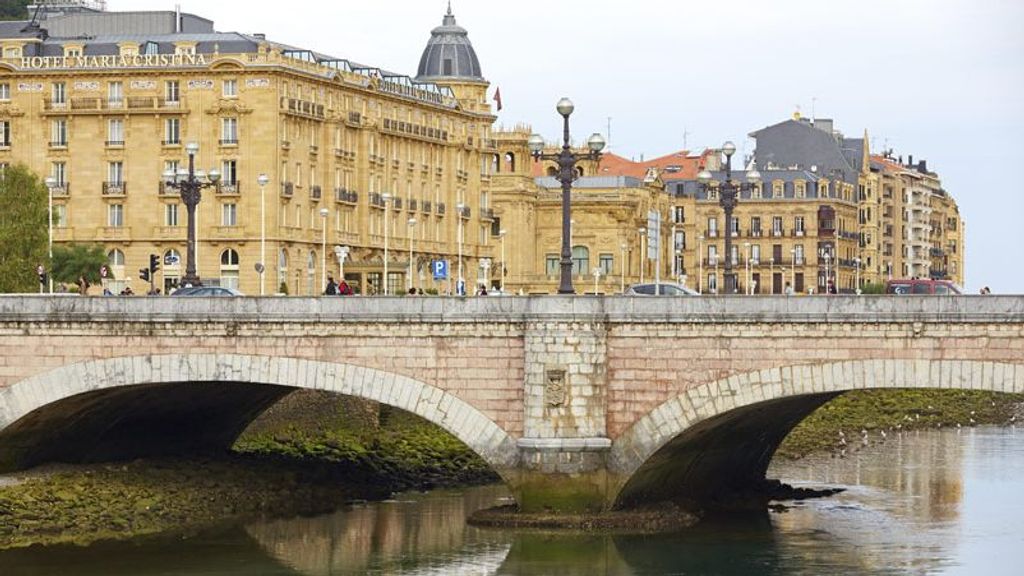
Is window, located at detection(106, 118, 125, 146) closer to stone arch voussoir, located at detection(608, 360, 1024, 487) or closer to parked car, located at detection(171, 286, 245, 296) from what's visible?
parked car, located at detection(171, 286, 245, 296)

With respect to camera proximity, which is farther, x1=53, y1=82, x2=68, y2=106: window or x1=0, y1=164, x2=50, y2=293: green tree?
x1=53, y1=82, x2=68, y2=106: window

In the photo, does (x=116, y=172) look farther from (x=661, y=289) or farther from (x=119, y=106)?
(x=661, y=289)

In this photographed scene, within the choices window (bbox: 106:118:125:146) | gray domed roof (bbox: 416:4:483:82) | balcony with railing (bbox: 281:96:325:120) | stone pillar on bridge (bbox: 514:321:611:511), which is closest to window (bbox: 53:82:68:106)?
window (bbox: 106:118:125:146)

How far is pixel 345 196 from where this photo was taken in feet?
448

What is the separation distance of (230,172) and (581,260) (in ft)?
158

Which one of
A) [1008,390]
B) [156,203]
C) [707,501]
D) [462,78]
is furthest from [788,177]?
[1008,390]

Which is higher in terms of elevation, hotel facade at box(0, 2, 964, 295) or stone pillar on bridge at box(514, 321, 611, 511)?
hotel facade at box(0, 2, 964, 295)

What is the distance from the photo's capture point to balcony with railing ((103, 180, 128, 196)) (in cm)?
13025

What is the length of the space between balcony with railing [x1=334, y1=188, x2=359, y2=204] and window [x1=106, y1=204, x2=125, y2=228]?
11622mm

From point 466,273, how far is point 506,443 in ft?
297

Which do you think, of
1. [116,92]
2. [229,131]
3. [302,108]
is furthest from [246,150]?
[116,92]

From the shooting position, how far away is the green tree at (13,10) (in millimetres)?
160500

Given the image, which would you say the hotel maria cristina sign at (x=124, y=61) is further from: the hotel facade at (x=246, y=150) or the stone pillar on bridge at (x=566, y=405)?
the stone pillar on bridge at (x=566, y=405)

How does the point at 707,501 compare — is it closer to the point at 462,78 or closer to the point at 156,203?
the point at 156,203
